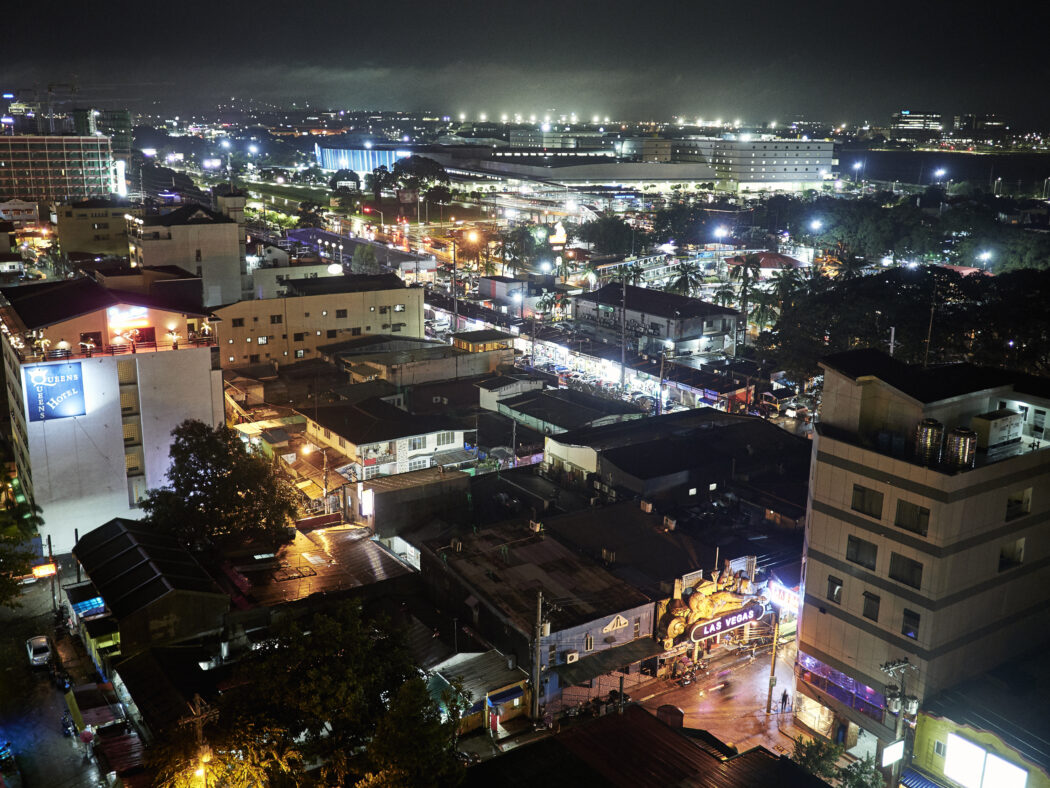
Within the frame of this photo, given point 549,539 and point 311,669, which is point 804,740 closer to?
point 549,539

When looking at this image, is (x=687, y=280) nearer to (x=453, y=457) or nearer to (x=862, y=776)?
(x=453, y=457)

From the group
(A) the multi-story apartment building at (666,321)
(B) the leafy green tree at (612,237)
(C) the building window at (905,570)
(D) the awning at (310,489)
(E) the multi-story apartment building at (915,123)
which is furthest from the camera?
(E) the multi-story apartment building at (915,123)

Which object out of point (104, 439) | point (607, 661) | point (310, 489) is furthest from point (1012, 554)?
point (104, 439)

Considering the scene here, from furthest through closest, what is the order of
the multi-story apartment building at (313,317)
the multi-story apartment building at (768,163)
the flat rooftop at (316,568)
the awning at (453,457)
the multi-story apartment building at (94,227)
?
the multi-story apartment building at (768,163) → the multi-story apartment building at (94,227) → the multi-story apartment building at (313,317) → the awning at (453,457) → the flat rooftop at (316,568)

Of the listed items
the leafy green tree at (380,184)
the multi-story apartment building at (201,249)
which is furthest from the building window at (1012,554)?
the leafy green tree at (380,184)

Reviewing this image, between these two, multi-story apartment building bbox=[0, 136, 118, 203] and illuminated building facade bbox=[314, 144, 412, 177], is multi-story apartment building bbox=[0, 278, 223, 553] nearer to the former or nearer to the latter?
multi-story apartment building bbox=[0, 136, 118, 203]

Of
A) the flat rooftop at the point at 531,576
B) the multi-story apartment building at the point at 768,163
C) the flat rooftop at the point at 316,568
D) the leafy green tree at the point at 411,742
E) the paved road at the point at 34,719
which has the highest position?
the multi-story apartment building at the point at 768,163

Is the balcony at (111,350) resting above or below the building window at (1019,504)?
above

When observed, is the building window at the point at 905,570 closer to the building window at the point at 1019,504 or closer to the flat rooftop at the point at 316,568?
the building window at the point at 1019,504
